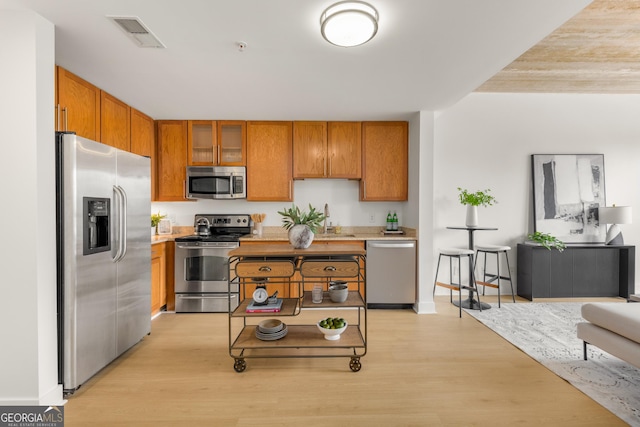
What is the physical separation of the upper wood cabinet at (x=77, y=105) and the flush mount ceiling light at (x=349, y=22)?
2.22 meters

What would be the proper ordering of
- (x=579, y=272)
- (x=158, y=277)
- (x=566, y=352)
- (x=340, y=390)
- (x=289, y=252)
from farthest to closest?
(x=579, y=272) → (x=158, y=277) → (x=566, y=352) → (x=289, y=252) → (x=340, y=390)

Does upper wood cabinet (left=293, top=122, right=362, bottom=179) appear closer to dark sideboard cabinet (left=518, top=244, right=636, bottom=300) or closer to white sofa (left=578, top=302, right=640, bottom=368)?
dark sideboard cabinet (left=518, top=244, right=636, bottom=300)

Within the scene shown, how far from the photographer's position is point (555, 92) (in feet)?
15.9

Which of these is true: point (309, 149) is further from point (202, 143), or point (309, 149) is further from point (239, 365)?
point (239, 365)

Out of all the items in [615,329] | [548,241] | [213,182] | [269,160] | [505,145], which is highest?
[505,145]

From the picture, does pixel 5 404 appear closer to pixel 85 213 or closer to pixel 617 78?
pixel 85 213

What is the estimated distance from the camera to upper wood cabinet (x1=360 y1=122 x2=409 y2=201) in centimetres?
454

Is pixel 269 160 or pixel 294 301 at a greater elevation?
pixel 269 160

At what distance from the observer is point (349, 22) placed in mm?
1980

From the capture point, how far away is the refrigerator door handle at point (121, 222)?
2.69 metres

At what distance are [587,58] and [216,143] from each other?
14.6 ft

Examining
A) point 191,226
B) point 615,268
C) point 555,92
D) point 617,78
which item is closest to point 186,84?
point 191,226

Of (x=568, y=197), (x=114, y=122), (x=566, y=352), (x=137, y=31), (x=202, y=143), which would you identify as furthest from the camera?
(x=568, y=197)

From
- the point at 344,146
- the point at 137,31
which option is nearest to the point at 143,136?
the point at 137,31
